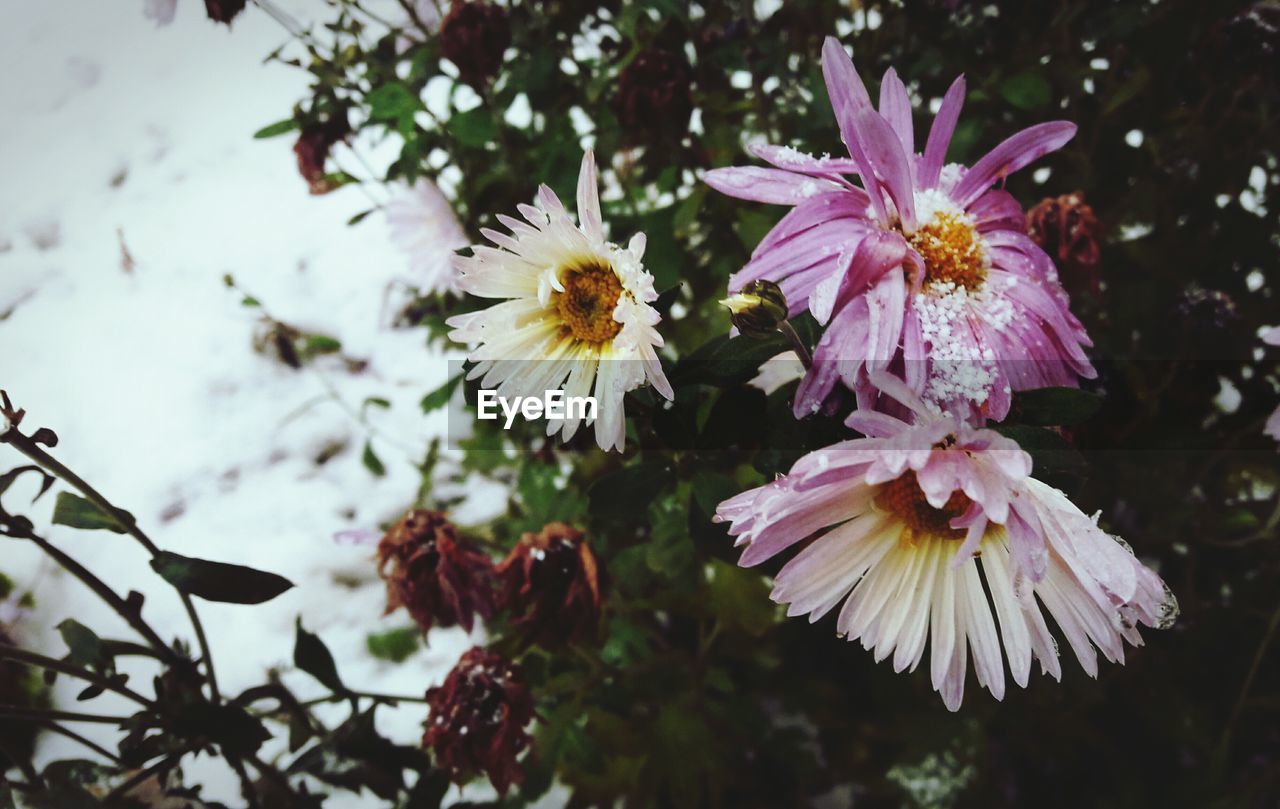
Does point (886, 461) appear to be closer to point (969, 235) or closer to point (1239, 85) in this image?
point (969, 235)

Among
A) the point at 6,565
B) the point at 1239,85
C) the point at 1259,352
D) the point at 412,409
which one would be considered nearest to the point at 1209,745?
the point at 1259,352

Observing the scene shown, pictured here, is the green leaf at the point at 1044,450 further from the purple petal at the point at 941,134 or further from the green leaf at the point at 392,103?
the green leaf at the point at 392,103

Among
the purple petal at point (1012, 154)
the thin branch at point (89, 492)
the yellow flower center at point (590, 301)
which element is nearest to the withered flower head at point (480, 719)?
the thin branch at point (89, 492)

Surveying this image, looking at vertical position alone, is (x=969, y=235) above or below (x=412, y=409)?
below

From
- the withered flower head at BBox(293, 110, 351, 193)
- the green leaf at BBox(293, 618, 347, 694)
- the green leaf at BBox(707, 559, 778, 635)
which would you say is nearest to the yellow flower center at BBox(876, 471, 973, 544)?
the green leaf at BBox(707, 559, 778, 635)

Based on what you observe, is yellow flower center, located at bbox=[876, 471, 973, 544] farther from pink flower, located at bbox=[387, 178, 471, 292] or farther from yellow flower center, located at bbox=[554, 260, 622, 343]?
pink flower, located at bbox=[387, 178, 471, 292]
